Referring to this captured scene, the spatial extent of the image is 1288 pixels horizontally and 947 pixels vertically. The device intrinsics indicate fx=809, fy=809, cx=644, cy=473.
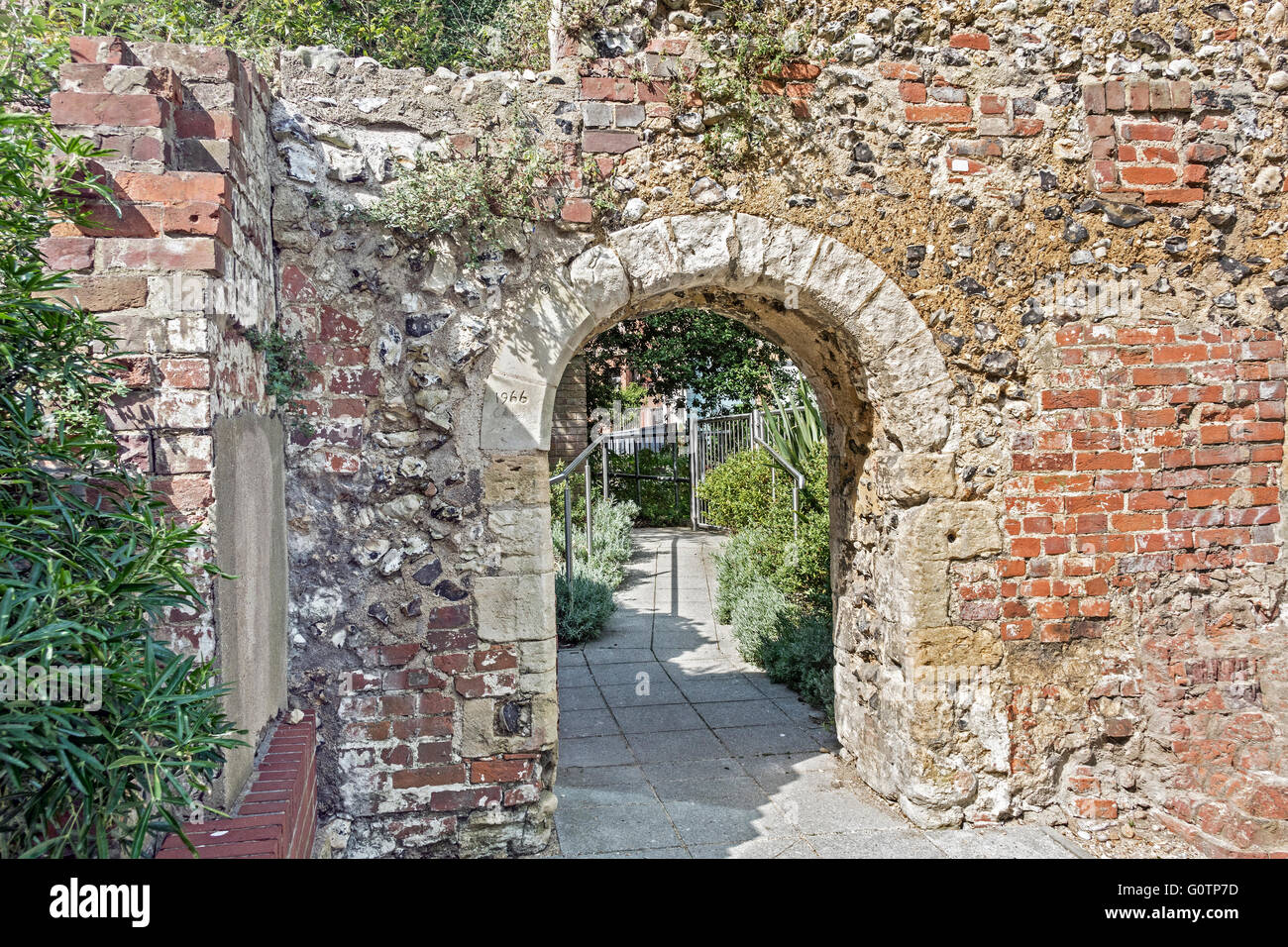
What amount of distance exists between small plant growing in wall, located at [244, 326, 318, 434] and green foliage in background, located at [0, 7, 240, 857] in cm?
90

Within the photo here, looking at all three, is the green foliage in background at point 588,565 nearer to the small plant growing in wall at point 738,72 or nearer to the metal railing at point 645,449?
the metal railing at point 645,449

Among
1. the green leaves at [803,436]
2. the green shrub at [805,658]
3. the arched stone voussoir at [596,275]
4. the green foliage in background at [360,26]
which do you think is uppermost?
the green foliage in background at [360,26]

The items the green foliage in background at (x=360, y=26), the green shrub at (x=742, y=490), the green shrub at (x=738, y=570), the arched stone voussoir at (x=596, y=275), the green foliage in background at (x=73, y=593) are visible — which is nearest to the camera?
the green foliage in background at (x=73, y=593)

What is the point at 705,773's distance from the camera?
3.95m

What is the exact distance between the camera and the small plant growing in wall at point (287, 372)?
2887 millimetres

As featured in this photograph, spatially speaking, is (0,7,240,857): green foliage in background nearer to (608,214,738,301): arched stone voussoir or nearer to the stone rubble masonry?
the stone rubble masonry

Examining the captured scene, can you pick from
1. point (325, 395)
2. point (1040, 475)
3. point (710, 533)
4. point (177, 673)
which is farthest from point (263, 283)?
point (710, 533)

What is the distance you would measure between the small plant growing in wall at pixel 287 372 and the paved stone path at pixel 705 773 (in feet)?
6.35

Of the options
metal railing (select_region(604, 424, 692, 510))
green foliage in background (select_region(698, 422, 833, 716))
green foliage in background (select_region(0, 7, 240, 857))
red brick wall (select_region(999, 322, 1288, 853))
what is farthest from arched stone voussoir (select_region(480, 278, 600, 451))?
metal railing (select_region(604, 424, 692, 510))

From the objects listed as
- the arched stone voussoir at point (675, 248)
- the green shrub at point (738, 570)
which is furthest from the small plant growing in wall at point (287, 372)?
the green shrub at point (738, 570)

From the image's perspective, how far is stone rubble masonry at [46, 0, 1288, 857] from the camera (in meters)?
3.02

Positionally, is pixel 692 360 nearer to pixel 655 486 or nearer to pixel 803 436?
pixel 655 486

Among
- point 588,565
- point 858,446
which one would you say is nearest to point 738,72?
point 858,446

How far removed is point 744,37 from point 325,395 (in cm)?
213
